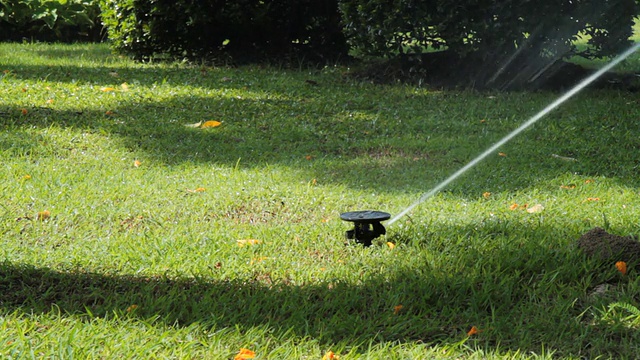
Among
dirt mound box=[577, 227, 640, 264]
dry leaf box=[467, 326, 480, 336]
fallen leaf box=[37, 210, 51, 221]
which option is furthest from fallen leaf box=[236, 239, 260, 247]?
dirt mound box=[577, 227, 640, 264]

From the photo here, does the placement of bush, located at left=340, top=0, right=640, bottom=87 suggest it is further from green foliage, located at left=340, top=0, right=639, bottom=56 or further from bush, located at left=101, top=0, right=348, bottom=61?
bush, located at left=101, top=0, right=348, bottom=61

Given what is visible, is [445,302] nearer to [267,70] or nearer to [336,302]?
[336,302]

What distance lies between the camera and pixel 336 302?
3.02 m

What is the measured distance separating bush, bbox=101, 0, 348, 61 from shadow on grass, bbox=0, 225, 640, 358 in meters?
5.61

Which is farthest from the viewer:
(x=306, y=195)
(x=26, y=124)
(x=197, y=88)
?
(x=197, y=88)

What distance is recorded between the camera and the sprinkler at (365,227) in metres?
3.49

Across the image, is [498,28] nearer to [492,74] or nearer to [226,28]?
[492,74]

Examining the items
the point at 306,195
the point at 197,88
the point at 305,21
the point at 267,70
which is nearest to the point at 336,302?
the point at 306,195

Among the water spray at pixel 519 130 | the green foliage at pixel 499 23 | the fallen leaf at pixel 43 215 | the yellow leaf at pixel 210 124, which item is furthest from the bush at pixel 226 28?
the fallen leaf at pixel 43 215

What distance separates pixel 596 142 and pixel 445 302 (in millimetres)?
2953

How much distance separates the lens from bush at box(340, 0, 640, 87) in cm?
720

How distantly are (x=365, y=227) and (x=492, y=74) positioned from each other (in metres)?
4.49

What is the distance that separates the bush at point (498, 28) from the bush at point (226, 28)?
47.3 inches

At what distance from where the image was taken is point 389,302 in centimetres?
303
